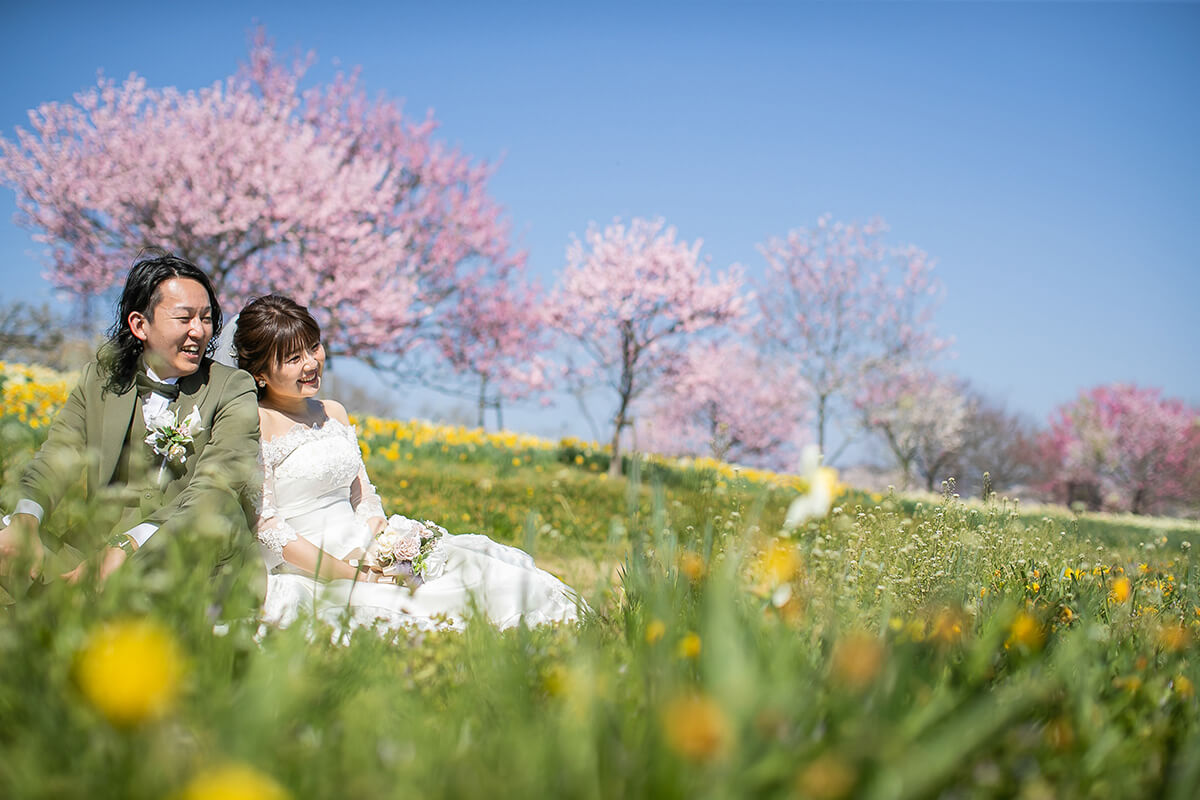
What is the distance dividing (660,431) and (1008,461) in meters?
18.4

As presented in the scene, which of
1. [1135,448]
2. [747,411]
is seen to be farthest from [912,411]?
[1135,448]

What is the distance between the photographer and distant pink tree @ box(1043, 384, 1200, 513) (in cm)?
2803

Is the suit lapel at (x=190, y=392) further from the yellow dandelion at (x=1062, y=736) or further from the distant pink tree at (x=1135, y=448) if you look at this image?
the distant pink tree at (x=1135, y=448)

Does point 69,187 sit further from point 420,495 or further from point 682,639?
point 682,639

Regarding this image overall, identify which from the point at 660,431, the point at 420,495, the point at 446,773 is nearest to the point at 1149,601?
the point at 446,773

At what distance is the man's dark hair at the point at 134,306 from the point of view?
11.5 feet

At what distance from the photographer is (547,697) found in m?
2.12

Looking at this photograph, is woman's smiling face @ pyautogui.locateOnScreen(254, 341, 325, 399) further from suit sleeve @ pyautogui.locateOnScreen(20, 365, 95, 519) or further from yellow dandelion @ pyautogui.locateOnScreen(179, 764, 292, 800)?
yellow dandelion @ pyautogui.locateOnScreen(179, 764, 292, 800)

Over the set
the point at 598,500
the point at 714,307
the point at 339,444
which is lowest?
the point at 598,500

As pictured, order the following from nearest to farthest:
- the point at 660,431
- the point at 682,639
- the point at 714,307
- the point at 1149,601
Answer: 1. the point at 682,639
2. the point at 1149,601
3. the point at 714,307
4. the point at 660,431

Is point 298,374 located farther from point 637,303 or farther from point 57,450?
point 637,303

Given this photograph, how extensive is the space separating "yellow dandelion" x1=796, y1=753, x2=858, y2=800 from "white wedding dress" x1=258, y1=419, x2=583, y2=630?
2779 millimetres

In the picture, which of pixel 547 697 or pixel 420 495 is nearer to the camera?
pixel 547 697

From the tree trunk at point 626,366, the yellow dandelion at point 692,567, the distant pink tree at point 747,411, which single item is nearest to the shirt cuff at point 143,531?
the yellow dandelion at point 692,567
